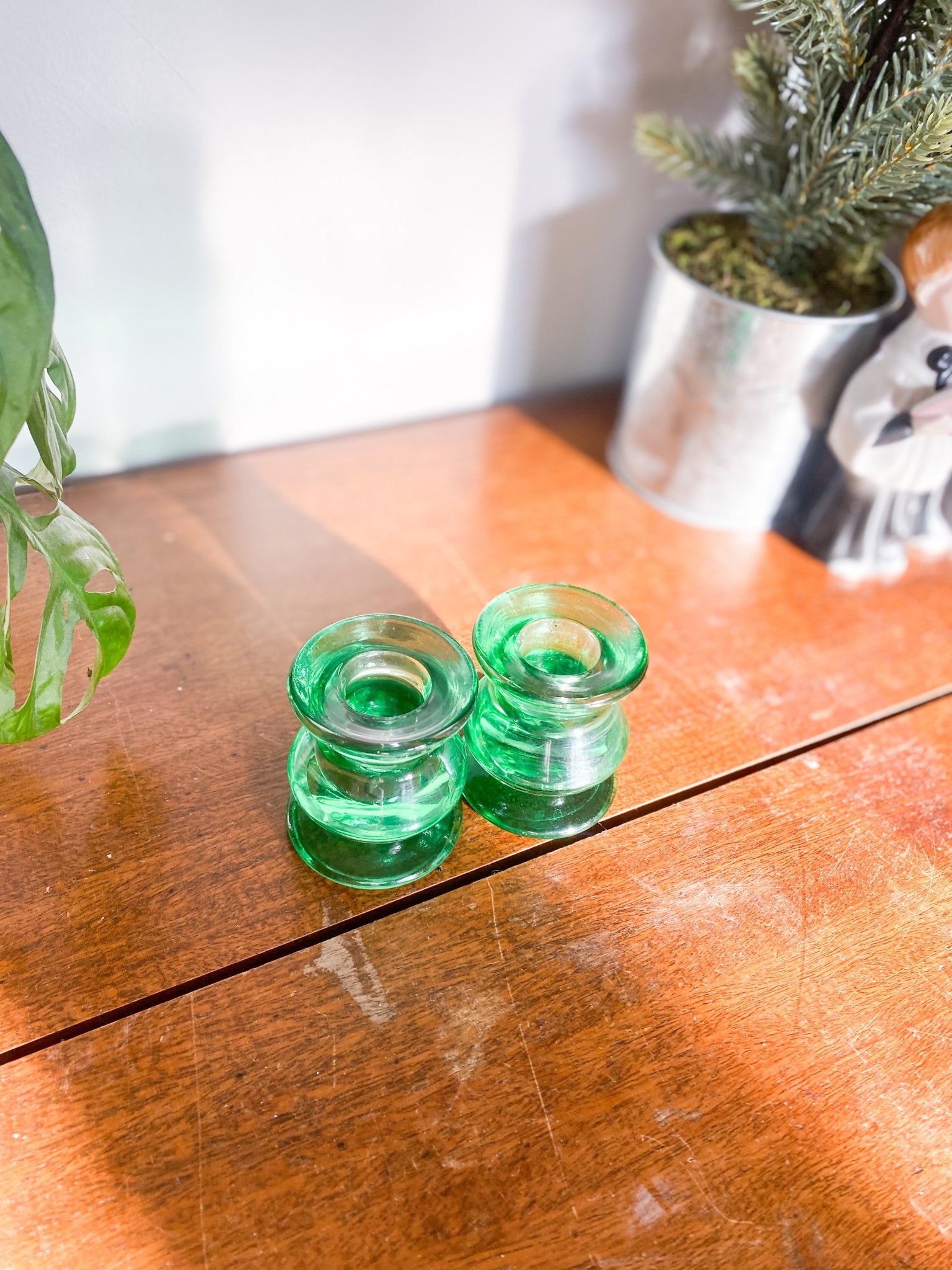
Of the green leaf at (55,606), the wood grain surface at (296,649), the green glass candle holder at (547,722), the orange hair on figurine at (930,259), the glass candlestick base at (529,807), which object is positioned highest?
the orange hair on figurine at (930,259)

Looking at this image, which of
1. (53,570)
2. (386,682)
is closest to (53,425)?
(53,570)

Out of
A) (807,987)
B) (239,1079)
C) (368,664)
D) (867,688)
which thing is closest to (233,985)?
(239,1079)

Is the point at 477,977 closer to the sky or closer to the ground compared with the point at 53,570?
closer to the ground

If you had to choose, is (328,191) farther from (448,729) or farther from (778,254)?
(448,729)

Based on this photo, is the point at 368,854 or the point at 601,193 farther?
the point at 601,193

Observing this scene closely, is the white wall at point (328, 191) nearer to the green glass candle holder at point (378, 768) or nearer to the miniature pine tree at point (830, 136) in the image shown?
the miniature pine tree at point (830, 136)

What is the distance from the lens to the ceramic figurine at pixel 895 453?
1.72ft

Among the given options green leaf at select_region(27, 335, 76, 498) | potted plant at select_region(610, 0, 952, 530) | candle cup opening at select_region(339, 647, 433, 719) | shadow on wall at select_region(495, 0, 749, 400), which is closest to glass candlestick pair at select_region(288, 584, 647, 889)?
candle cup opening at select_region(339, 647, 433, 719)

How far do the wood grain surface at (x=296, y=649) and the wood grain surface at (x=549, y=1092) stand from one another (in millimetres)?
33

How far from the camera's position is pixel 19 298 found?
0.33 metres

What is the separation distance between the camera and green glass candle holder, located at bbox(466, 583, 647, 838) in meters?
0.45

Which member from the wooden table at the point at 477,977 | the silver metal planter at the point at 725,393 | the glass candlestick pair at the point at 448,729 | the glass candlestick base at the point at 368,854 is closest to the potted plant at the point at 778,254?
the silver metal planter at the point at 725,393

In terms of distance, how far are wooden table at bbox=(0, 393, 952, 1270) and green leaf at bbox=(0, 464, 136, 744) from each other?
0.07 metres

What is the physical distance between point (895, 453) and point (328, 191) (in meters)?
0.38
